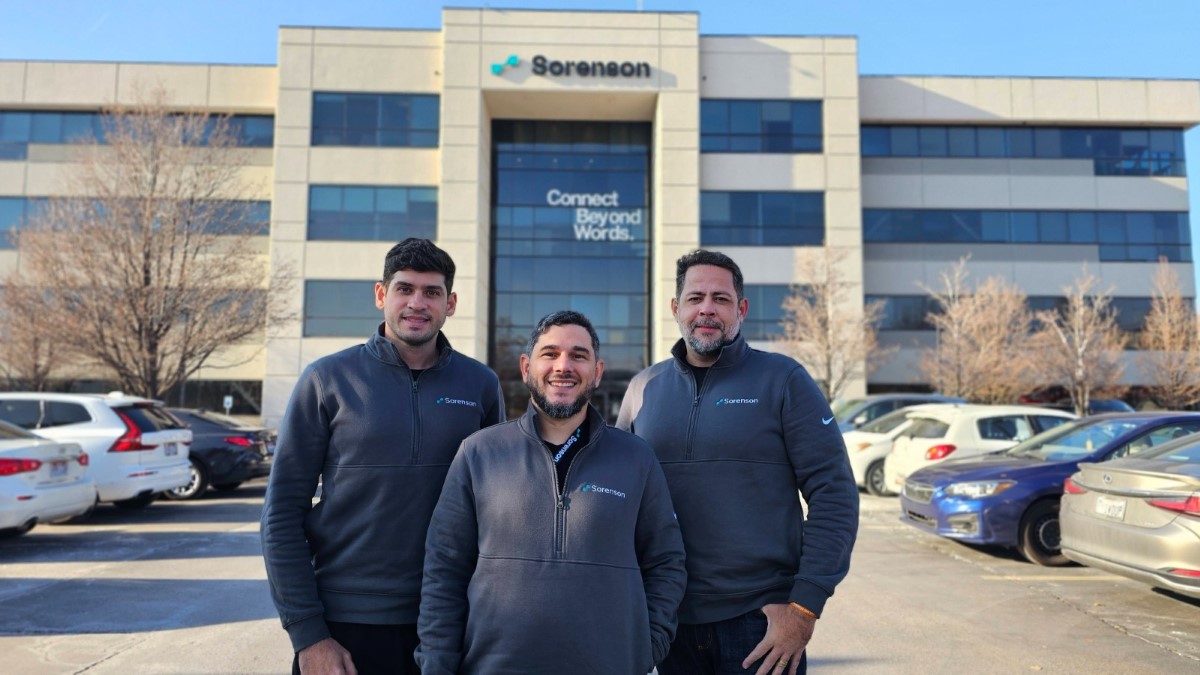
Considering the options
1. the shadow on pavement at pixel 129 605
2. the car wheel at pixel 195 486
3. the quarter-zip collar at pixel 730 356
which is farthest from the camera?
the car wheel at pixel 195 486

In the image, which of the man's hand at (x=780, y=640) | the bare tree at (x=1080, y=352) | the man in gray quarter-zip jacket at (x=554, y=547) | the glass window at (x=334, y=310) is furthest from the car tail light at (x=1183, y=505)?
the glass window at (x=334, y=310)

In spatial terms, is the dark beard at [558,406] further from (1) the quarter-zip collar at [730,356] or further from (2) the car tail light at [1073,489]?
(2) the car tail light at [1073,489]

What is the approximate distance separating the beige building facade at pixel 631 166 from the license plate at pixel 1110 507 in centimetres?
2291

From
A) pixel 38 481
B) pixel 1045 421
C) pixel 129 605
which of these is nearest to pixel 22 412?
pixel 38 481

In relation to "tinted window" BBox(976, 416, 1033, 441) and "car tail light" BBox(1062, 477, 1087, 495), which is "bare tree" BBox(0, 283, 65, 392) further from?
"car tail light" BBox(1062, 477, 1087, 495)

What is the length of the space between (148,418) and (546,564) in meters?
9.75

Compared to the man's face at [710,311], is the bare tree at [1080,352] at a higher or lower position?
higher

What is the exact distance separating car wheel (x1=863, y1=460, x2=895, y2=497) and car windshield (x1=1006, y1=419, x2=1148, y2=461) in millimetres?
4399

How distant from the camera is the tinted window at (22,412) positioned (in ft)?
33.1

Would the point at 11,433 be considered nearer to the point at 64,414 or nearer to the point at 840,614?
the point at 64,414

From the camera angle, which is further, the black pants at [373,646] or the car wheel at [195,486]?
the car wheel at [195,486]

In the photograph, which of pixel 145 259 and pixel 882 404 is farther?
pixel 145 259

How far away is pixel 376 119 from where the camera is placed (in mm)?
29562

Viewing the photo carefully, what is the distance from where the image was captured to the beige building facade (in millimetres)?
29125
